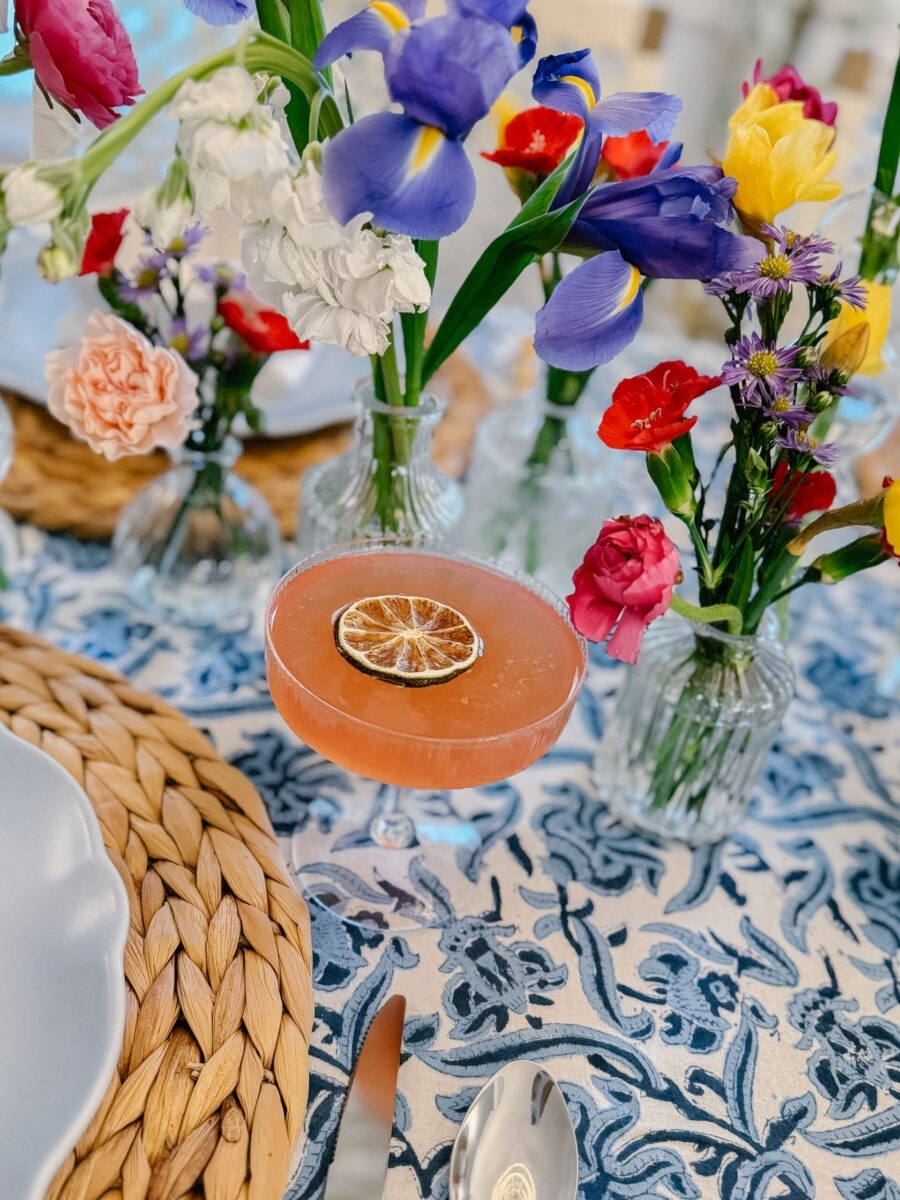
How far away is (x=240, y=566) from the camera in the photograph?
3.74 ft

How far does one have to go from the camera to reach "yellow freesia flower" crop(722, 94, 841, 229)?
29.3 inches

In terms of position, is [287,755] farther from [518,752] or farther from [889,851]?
[889,851]

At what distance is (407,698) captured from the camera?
0.79 meters

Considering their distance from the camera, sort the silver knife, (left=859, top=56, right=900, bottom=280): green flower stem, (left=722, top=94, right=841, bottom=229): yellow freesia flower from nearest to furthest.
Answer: the silver knife → (left=722, top=94, right=841, bottom=229): yellow freesia flower → (left=859, top=56, right=900, bottom=280): green flower stem

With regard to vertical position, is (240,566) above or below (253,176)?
below

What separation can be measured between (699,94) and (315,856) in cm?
270

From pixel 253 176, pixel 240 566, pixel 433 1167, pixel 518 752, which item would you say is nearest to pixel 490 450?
pixel 240 566

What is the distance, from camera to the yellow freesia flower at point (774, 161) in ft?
2.44

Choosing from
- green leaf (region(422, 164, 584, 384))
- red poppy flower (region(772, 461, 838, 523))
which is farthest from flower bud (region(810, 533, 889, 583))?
green leaf (region(422, 164, 584, 384))

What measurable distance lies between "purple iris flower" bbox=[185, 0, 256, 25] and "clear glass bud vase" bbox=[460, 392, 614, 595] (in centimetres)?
55

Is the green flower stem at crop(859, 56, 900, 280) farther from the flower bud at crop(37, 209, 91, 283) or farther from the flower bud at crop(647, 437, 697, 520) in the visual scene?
the flower bud at crop(37, 209, 91, 283)

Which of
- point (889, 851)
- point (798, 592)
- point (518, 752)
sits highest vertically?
point (518, 752)

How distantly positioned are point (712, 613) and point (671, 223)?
0.29 m

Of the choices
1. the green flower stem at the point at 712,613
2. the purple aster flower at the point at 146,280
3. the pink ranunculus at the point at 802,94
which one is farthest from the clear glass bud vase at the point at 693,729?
the purple aster flower at the point at 146,280
